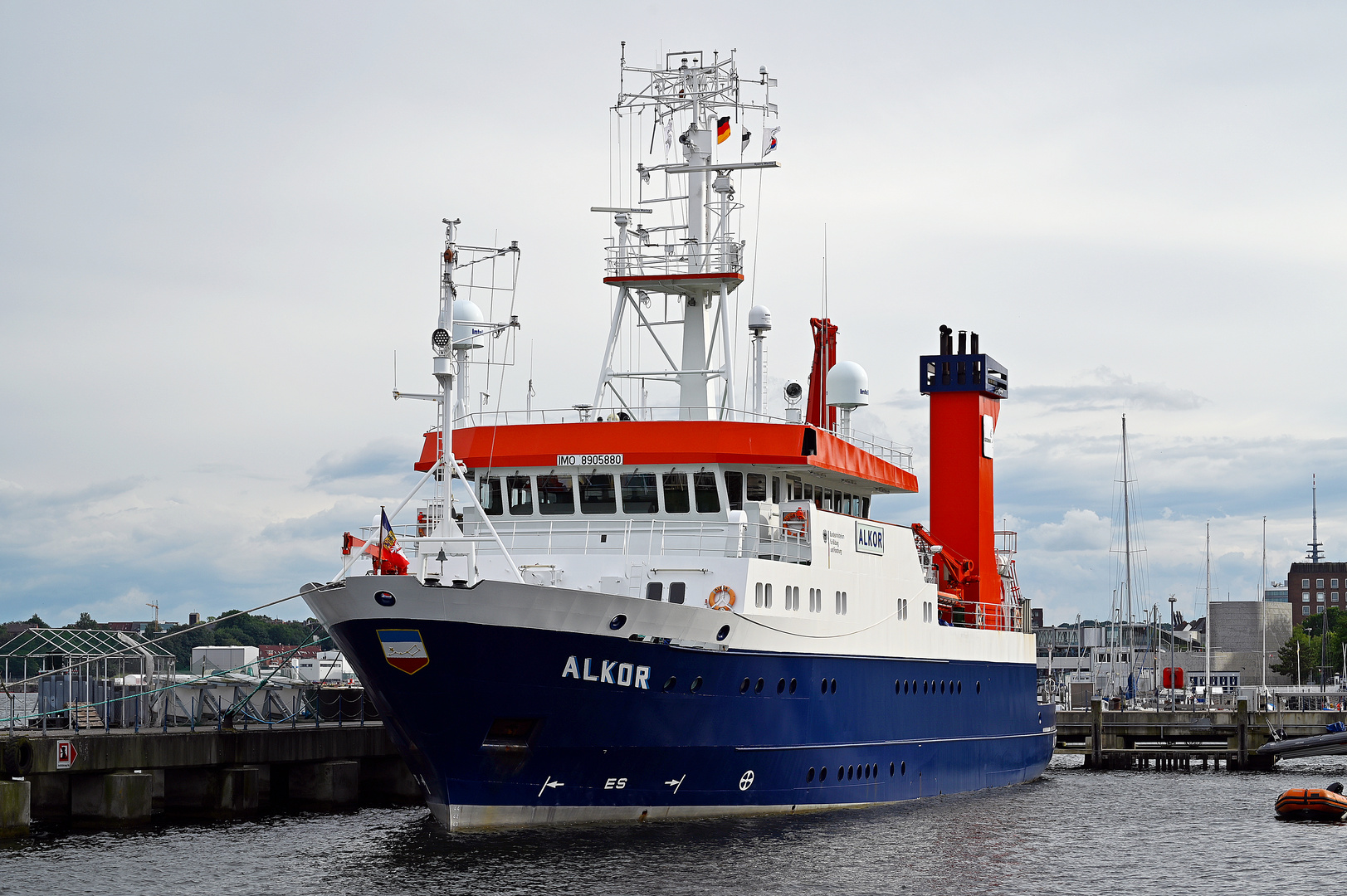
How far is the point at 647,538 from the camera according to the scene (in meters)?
26.6

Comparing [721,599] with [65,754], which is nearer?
[721,599]

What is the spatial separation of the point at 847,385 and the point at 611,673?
535 inches

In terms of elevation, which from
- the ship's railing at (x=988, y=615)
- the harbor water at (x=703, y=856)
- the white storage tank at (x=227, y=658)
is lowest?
the harbor water at (x=703, y=856)

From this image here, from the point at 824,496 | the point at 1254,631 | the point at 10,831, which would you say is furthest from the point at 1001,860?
the point at 1254,631

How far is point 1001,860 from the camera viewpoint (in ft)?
82.1

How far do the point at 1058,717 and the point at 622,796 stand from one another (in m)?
31.8

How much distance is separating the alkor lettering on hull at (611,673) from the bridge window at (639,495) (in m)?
4.29

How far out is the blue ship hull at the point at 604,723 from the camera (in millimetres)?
22484

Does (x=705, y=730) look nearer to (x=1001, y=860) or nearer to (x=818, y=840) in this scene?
(x=818, y=840)

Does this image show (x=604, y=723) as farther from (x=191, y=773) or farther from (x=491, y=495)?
(x=191, y=773)

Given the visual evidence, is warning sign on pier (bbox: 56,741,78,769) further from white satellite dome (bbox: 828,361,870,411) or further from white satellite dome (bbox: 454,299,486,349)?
white satellite dome (bbox: 828,361,870,411)

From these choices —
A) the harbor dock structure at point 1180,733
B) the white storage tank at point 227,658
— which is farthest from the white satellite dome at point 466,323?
the harbor dock structure at point 1180,733

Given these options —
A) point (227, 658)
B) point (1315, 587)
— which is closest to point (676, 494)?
point (227, 658)

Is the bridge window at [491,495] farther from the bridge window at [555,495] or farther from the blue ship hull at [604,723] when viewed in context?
the blue ship hull at [604,723]
